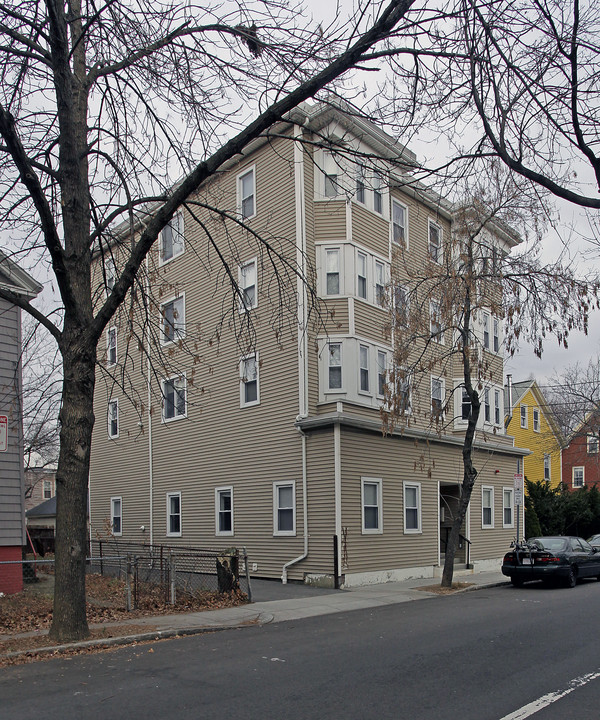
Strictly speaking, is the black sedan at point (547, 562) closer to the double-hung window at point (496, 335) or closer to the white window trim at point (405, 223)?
the double-hung window at point (496, 335)

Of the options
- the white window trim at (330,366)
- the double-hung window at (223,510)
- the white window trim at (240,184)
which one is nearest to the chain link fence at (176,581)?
the double-hung window at (223,510)

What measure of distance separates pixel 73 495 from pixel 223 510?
1284 centimetres

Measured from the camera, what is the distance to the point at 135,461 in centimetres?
2747

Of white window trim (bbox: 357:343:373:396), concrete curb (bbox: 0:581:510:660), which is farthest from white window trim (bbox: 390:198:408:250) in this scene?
concrete curb (bbox: 0:581:510:660)

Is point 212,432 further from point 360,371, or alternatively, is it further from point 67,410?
point 67,410

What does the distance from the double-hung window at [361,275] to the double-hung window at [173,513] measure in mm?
9617

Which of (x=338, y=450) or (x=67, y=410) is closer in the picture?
(x=67, y=410)

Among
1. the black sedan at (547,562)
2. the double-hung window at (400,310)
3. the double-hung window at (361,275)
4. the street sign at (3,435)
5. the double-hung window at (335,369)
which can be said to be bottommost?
the black sedan at (547,562)

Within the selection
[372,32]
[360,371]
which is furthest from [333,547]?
[372,32]

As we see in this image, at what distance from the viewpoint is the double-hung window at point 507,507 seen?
28.6 meters

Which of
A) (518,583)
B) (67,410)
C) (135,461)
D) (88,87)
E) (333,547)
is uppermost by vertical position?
(88,87)

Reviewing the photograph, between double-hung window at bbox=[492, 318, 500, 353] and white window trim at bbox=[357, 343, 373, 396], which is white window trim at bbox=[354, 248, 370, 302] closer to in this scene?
white window trim at bbox=[357, 343, 373, 396]

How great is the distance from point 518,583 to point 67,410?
15.2 meters

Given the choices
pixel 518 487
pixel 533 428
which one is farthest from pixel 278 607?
pixel 533 428
